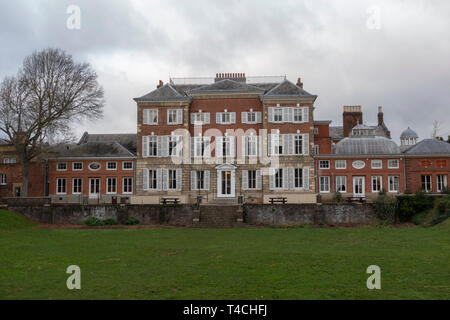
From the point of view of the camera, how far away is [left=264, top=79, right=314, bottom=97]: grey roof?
121ft

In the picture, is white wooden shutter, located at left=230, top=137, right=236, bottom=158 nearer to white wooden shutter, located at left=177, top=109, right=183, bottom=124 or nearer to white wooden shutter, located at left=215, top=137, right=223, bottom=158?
white wooden shutter, located at left=215, top=137, right=223, bottom=158

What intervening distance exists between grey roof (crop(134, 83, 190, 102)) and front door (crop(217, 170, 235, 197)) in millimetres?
7078

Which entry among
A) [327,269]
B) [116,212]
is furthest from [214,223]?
[327,269]

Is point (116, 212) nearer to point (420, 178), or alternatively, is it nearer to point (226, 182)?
point (226, 182)

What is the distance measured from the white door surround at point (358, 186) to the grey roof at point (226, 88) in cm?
1080

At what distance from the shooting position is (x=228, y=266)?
1317cm

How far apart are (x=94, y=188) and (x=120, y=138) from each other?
7839mm

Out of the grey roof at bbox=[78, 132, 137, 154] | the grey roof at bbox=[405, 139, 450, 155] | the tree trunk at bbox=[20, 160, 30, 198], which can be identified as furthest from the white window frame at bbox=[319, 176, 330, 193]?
the tree trunk at bbox=[20, 160, 30, 198]

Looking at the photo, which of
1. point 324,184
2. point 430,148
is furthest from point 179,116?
point 430,148

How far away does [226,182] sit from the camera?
121 ft

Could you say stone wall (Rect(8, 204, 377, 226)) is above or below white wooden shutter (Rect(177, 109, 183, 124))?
below

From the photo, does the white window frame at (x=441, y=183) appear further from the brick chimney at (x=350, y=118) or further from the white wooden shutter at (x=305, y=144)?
the brick chimney at (x=350, y=118)
